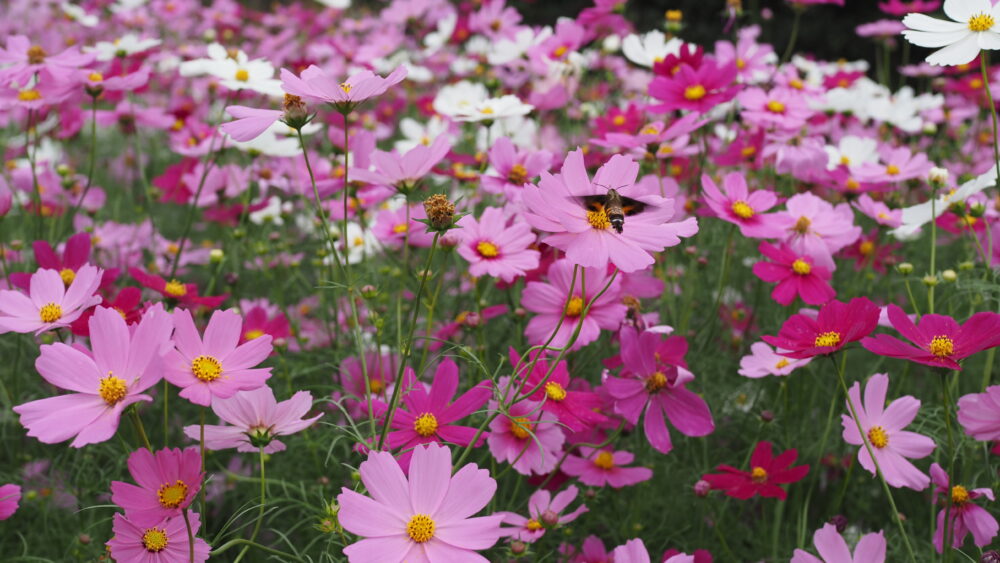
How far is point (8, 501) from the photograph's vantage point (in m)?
0.87

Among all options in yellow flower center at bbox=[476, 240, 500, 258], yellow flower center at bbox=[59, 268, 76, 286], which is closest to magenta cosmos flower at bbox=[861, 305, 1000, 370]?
yellow flower center at bbox=[476, 240, 500, 258]

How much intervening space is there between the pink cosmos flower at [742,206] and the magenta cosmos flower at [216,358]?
0.61 metres

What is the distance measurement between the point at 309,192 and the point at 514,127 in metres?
0.60

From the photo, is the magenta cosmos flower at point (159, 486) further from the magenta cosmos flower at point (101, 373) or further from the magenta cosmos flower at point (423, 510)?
the magenta cosmos flower at point (423, 510)

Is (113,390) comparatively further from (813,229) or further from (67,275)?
(813,229)

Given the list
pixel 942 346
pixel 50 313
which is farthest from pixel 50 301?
pixel 942 346

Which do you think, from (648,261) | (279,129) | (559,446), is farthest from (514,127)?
(648,261)

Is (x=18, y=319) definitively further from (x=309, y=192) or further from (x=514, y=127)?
(x=514, y=127)

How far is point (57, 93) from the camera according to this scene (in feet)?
4.31

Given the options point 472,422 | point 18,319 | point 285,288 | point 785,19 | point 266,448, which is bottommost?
point 785,19

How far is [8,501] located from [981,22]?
114 cm

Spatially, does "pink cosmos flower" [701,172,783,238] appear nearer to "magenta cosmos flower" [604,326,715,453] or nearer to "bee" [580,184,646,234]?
"magenta cosmos flower" [604,326,715,453]

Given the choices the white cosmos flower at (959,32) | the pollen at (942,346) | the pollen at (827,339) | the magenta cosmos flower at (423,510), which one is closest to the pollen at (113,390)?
the magenta cosmos flower at (423,510)

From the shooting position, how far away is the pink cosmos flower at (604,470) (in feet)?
3.52
